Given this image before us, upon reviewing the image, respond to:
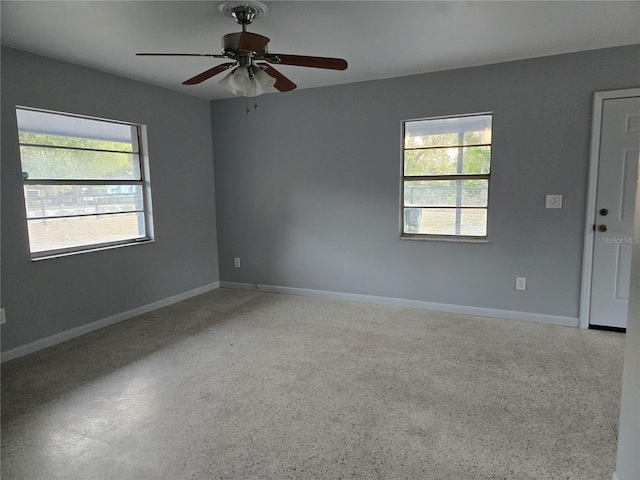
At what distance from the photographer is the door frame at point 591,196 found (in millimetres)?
3117

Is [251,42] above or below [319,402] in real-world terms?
above

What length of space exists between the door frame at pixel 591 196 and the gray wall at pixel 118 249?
13.3ft

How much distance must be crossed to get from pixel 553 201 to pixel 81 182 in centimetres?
424

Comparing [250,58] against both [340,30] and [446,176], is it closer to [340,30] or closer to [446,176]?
[340,30]

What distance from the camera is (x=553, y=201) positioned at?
11.1ft

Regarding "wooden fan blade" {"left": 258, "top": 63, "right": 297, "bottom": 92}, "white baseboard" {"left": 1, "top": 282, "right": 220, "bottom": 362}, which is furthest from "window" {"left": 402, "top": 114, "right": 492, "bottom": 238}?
"white baseboard" {"left": 1, "top": 282, "right": 220, "bottom": 362}

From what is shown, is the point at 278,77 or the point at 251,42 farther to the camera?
the point at 278,77

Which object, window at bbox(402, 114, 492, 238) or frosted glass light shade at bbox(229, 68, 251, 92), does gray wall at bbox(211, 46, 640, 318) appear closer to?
window at bbox(402, 114, 492, 238)

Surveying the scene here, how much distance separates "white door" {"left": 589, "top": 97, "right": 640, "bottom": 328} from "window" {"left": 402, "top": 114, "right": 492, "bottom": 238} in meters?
0.90

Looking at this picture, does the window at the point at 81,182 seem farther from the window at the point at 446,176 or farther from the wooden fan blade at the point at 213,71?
the window at the point at 446,176

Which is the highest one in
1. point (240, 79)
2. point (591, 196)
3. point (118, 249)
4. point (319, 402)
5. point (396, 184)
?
point (240, 79)

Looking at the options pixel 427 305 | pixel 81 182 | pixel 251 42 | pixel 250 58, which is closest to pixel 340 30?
pixel 250 58

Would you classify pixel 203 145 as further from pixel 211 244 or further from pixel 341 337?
pixel 341 337

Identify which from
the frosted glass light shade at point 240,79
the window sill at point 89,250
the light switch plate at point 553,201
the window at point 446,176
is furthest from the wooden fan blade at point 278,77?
the light switch plate at point 553,201
